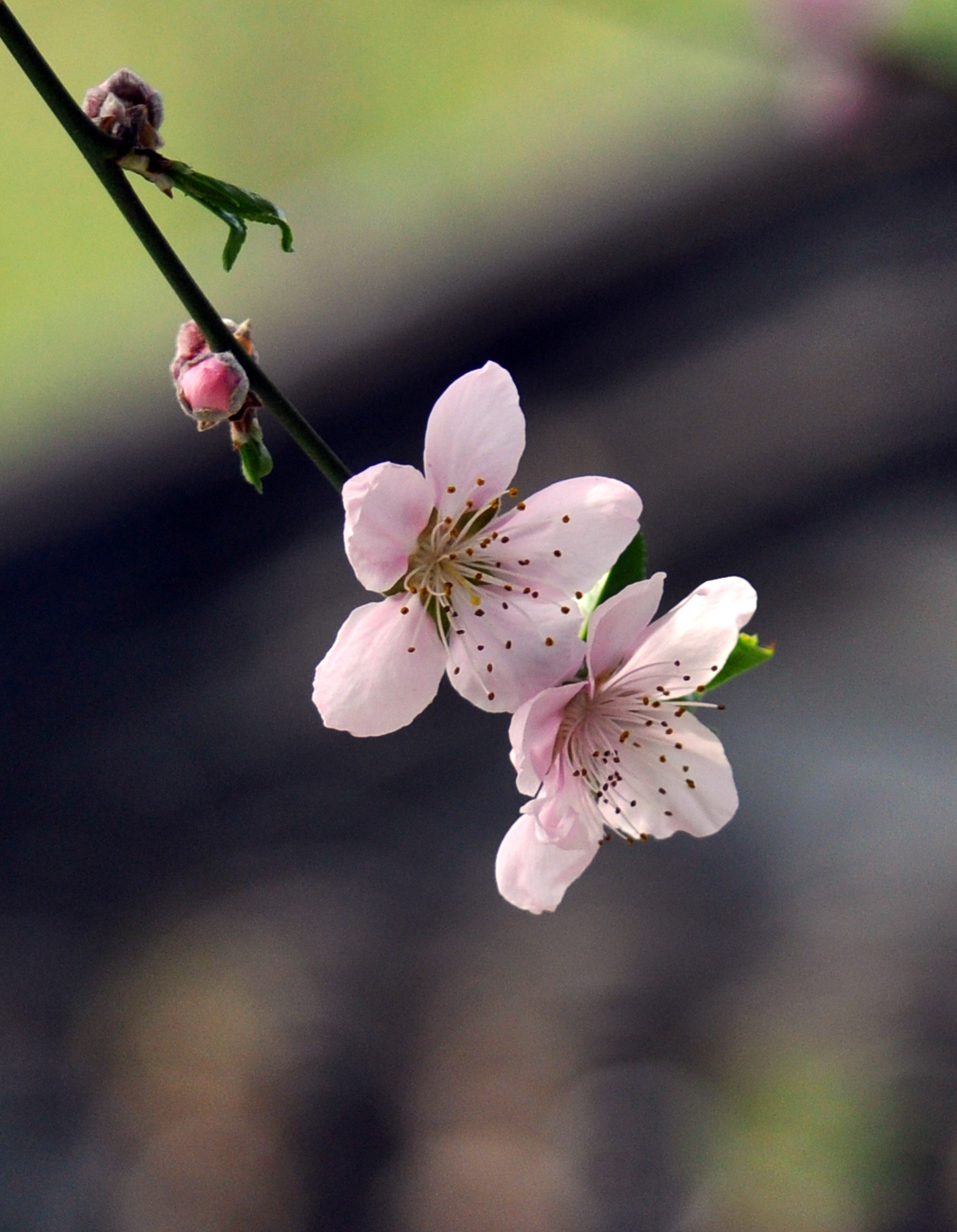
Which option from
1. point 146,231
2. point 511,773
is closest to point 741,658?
point 146,231

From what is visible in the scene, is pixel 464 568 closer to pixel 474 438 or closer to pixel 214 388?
pixel 474 438

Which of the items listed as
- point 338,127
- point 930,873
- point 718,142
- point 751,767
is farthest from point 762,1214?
point 338,127

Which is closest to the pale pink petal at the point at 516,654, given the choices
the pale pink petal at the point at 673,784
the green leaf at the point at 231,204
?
the pale pink petal at the point at 673,784

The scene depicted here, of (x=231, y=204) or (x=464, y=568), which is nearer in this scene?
(x=231, y=204)

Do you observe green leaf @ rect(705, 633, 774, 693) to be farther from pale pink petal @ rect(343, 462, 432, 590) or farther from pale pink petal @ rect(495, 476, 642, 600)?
pale pink petal @ rect(343, 462, 432, 590)

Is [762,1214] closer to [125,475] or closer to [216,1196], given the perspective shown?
[216,1196]

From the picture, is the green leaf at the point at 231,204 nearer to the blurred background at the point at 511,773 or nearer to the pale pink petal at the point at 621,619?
the pale pink petal at the point at 621,619

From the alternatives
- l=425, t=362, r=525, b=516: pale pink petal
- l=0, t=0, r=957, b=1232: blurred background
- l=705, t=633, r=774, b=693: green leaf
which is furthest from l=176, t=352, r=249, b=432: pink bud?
l=0, t=0, r=957, b=1232: blurred background
